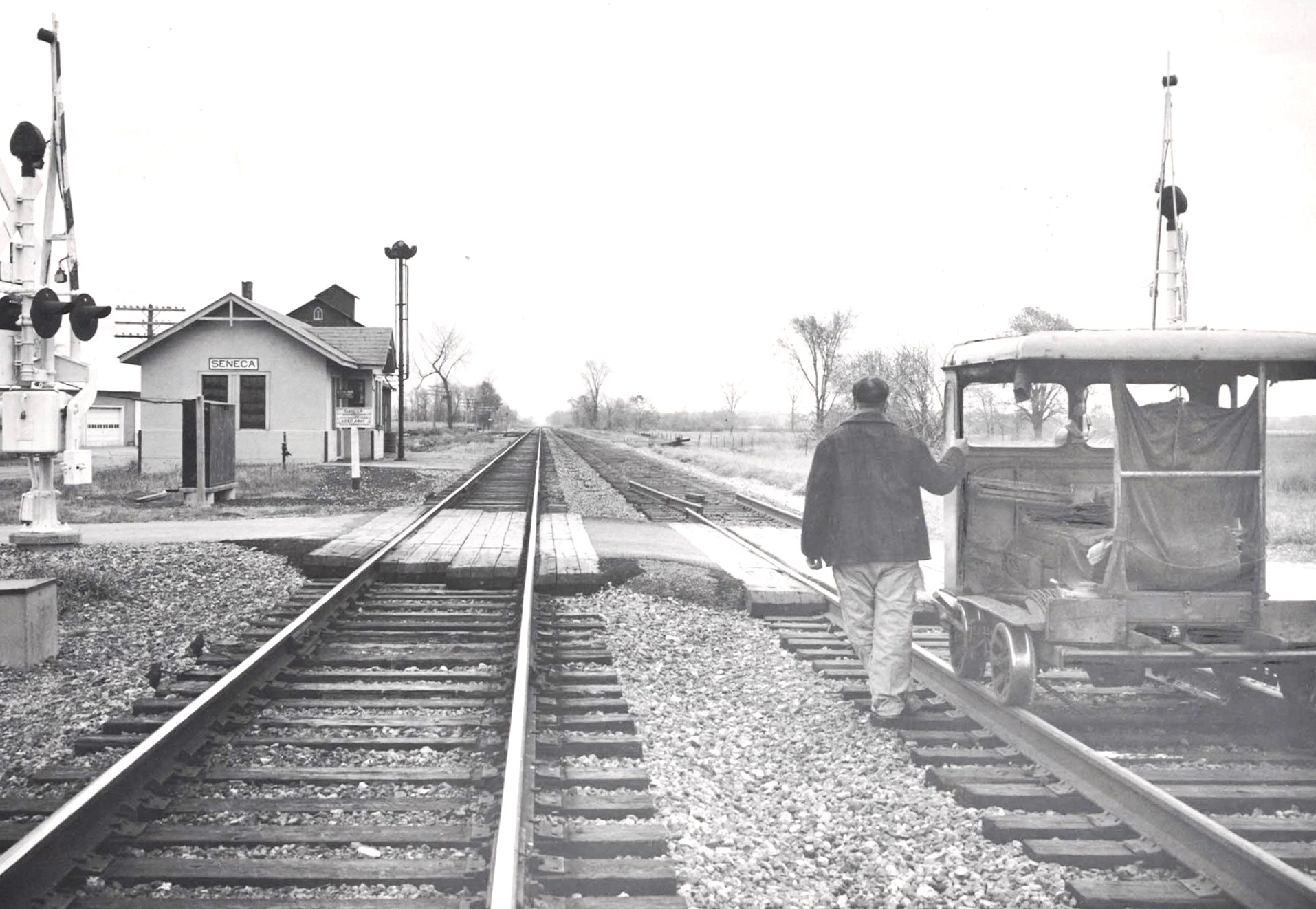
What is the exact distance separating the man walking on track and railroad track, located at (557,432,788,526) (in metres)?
10.3

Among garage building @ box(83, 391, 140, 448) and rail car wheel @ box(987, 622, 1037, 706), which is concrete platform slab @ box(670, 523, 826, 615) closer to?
rail car wheel @ box(987, 622, 1037, 706)

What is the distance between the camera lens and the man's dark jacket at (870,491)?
217 inches

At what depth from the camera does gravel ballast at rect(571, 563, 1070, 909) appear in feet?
11.6

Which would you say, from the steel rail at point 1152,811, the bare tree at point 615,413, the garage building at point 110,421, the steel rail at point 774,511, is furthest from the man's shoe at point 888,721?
the bare tree at point 615,413

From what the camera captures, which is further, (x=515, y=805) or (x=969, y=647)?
(x=969, y=647)

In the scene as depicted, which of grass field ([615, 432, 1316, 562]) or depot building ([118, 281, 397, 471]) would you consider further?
depot building ([118, 281, 397, 471])

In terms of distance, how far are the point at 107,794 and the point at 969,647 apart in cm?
433

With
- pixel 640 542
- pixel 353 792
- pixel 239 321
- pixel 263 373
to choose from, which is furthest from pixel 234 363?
pixel 353 792

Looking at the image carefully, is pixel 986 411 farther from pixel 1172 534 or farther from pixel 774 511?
pixel 774 511

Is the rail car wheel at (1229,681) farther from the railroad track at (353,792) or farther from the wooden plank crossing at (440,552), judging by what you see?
the wooden plank crossing at (440,552)

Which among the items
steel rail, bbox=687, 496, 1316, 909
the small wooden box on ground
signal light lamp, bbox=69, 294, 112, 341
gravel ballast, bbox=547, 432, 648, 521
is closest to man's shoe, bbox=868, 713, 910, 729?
steel rail, bbox=687, 496, 1316, 909

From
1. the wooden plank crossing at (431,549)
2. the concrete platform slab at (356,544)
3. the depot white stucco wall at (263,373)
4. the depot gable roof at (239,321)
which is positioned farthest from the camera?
the depot white stucco wall at (263,373)

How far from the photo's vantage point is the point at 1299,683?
17.3ft

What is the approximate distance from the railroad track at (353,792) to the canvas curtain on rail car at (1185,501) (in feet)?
8.58
